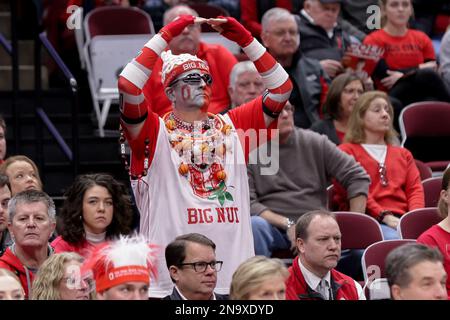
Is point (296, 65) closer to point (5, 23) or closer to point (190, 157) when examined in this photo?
point (5, 23)

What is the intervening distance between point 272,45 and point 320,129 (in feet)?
2.73

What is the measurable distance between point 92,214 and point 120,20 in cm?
407

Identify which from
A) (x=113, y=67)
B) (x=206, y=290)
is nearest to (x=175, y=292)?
(x=206, y=290)

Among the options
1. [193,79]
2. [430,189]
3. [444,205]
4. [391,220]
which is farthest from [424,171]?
[193,79]

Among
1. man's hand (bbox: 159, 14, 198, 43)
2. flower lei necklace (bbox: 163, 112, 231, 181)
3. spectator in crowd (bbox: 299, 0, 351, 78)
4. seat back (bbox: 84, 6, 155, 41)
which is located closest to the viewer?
man's hand (bbox: 159, 14, 198, 43)

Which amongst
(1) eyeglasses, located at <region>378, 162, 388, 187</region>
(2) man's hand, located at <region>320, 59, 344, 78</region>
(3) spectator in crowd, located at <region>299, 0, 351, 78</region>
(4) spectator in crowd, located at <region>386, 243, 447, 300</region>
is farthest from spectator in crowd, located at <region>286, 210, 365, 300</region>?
(3) spectator in crowd, located at <region>299, 0, 351, 78</region>

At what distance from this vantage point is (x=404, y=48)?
11.9 meters

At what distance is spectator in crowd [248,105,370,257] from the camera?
30.0ft

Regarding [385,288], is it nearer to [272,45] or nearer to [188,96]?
[188,96]

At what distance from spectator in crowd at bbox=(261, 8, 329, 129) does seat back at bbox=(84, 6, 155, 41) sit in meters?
1.47

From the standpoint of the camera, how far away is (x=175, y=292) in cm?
701

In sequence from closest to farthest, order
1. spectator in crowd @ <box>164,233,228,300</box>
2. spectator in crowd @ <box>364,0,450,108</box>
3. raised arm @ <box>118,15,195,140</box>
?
spectator in crowd @ <box>164,233,228,300</box> → raised arm @ <box>118,15,195,140</box> → spectator in crowd @ <box>364,0,450,108</box>

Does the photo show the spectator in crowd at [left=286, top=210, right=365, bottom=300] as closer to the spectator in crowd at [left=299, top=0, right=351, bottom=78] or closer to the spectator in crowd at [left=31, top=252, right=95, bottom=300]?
the spectator in crowd at [left=31, top=252, right=95, bottom=300]

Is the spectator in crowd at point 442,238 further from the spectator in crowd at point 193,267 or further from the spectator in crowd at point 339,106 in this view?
the spectator in crowd at point 339,106
